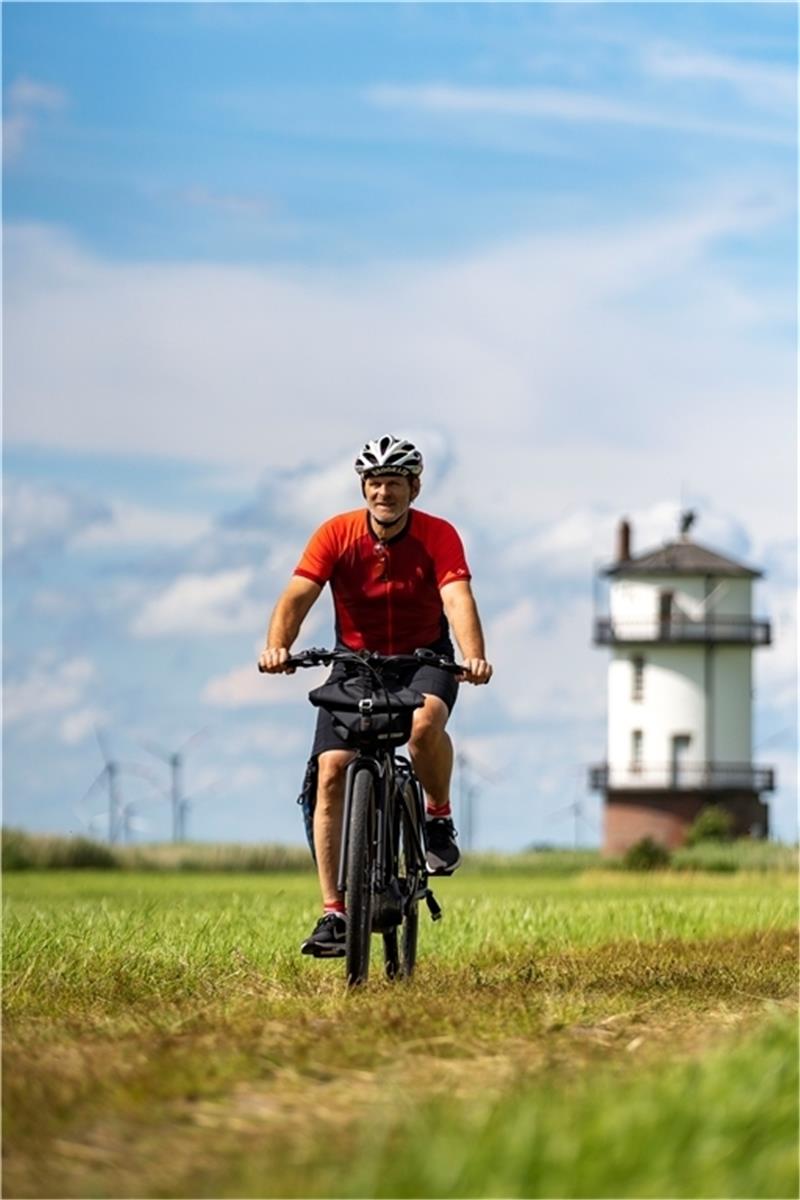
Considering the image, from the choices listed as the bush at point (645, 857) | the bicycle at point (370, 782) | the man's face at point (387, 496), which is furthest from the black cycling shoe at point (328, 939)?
the bush at point (645, 857)

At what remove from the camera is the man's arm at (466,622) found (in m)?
9.63

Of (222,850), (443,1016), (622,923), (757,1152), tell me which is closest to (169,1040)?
(443,1016)

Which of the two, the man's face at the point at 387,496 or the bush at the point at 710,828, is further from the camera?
the bush at the point at 710,828

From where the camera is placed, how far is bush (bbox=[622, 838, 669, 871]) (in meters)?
68.1

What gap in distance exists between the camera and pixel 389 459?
977cm

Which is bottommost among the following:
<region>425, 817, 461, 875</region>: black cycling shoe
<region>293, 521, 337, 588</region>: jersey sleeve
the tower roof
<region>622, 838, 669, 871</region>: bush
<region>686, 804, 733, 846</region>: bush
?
<region>622, 838, 669, 871</region>: bush

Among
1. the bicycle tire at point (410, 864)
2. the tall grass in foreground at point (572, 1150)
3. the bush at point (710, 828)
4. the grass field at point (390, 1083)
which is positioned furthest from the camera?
the bush at point (710, 828)

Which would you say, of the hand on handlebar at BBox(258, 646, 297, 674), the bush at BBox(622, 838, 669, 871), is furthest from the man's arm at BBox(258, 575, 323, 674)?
the bush at BBox(622, 838, 669, 871)

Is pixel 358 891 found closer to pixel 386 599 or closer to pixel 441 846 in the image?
pixel 441 846

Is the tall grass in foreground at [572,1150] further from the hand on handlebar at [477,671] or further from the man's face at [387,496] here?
the man's face at [387,496]

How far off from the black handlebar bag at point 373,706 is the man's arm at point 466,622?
11.4 inches

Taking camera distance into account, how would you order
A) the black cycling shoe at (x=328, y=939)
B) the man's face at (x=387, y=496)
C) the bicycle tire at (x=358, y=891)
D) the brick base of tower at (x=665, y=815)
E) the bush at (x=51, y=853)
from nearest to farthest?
the bicycle tire at (x=358, y=891) → the black cycling shoe at (x=328, y=939) → the man's face at (x=387, y=496) → the bush at (x=51, y=853) → the brick base of tower at (x=665, y=815)

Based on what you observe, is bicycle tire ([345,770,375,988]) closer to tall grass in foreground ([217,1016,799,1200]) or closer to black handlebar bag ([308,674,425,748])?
black handlebar bag ([308,674,425,748])

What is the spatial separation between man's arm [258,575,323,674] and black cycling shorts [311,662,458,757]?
229 millimetres
